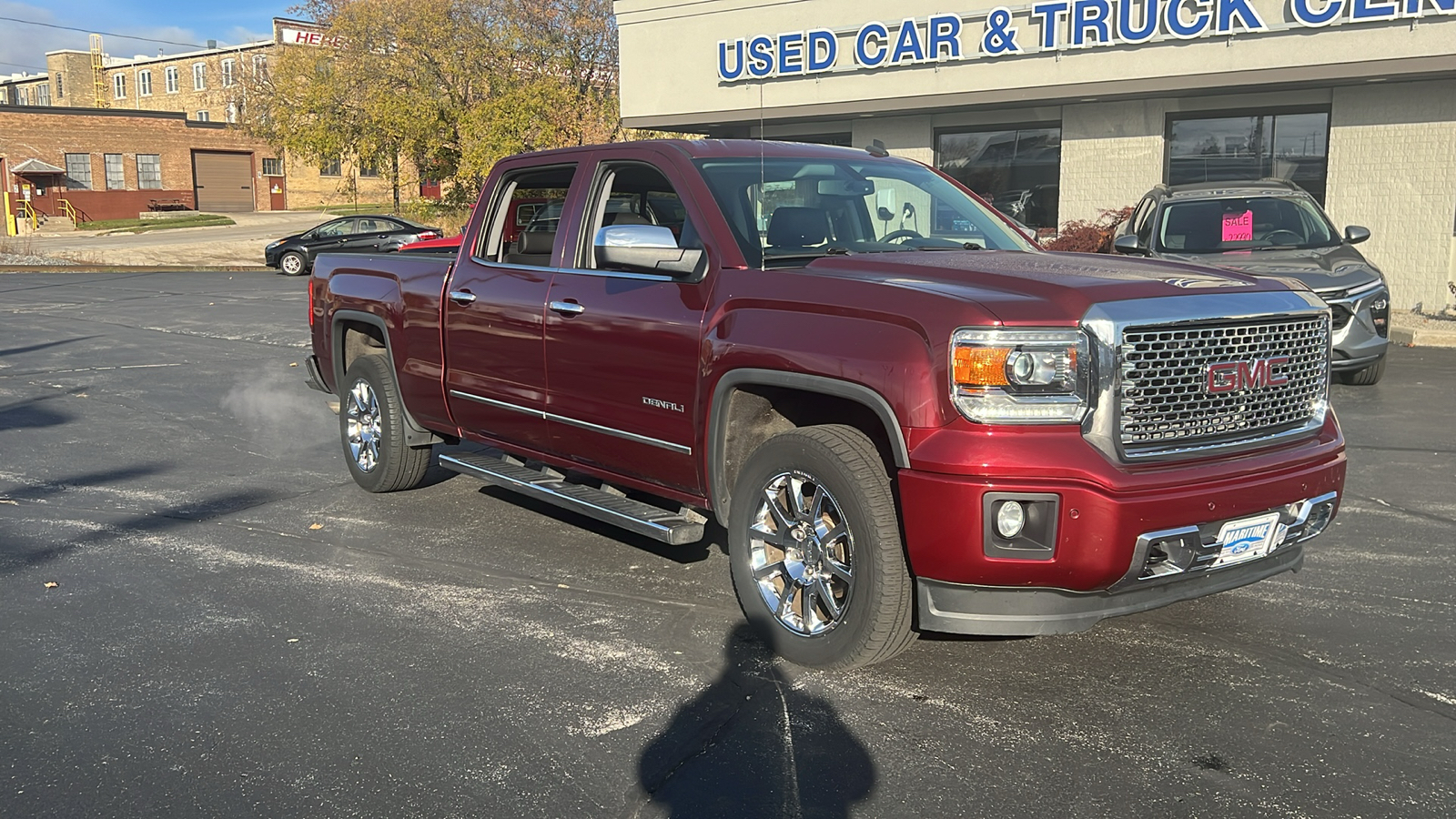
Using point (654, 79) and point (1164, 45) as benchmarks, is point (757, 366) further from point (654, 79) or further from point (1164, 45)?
point (654, 79)

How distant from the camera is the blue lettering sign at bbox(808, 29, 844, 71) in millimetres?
20734

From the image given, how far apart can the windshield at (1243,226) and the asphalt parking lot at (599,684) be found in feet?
14.5

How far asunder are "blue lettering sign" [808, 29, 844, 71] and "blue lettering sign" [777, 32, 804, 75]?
7.6 inches

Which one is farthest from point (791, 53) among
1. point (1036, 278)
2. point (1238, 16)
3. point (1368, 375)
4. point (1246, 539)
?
point (1246, 539)

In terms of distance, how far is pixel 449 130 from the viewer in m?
32.8

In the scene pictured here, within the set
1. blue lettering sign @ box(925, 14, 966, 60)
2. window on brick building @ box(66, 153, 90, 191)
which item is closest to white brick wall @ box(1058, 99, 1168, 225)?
blue lettering sign @ box(925, 14, 966, 60)

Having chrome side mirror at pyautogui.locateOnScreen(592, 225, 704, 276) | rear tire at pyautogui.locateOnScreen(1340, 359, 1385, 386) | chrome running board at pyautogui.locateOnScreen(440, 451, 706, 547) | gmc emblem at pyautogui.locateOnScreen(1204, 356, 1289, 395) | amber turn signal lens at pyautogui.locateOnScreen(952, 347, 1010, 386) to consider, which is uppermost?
chrome side mirror at pyautogui.locateOnScreen(592, 225, 704, 276)

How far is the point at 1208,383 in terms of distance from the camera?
13.9ft

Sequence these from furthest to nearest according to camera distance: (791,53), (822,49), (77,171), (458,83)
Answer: (77,171)
(458,83)
(791,53)
(822,49)

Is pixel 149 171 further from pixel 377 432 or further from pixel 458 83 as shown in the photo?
pixel 377 432

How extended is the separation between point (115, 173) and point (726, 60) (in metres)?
49.9

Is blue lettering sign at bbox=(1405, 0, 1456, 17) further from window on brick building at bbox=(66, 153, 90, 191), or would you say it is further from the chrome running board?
window on brick building at bbox=(66, 153, 90, 191)

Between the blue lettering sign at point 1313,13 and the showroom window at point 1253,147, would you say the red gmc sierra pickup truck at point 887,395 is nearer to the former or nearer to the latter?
the blue lettering sign at point 1313,13

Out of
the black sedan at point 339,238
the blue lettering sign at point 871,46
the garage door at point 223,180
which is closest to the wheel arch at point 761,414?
the blue lettering sign at point 871,46
